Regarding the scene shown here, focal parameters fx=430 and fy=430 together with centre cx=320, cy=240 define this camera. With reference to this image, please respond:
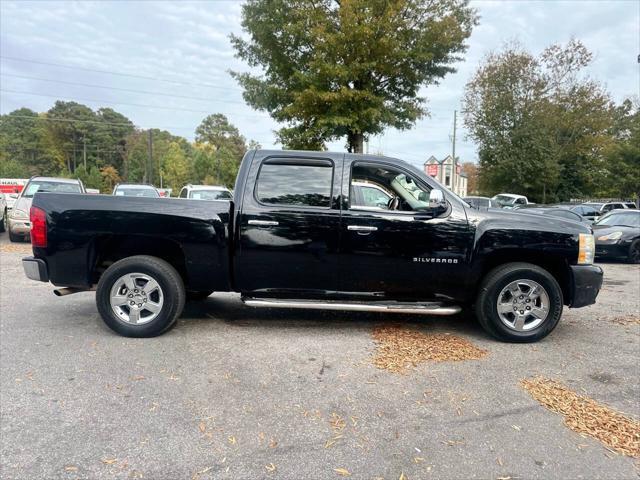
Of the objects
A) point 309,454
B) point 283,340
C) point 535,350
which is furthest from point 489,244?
point 309,454

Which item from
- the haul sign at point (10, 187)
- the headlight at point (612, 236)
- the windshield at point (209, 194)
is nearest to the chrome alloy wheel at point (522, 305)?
the headlight at point (612, 236)

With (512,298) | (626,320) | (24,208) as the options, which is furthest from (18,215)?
(626,320)

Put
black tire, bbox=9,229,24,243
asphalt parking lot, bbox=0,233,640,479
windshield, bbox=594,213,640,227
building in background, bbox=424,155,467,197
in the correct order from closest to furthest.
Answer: asphalt parking lot, bbox=0,233,640,479, black tire, bbox=9,229,24,243, windshield, bbox=594,213,640,227, building in background, bbox=424,155,467,197

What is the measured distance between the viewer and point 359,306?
4.40 metres

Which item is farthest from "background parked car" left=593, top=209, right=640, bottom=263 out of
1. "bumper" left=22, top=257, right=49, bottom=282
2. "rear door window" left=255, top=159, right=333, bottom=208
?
"bumper" left=22, top=257, right=49, bottom=282

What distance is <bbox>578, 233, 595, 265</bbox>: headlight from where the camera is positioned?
4492 millimetres

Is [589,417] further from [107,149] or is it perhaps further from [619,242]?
[107,149]

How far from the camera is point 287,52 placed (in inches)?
621

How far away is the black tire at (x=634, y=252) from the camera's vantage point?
1130 centimetres

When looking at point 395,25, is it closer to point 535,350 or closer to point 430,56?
point 430,56

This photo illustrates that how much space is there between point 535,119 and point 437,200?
104ft

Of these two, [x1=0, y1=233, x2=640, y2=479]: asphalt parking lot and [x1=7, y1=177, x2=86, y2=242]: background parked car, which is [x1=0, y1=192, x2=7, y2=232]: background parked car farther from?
[x1=0, y1=233, x2=640, y2=479]: asphalt parking lot

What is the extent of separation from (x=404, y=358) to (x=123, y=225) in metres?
3.09

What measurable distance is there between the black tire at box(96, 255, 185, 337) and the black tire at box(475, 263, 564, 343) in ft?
10.5
